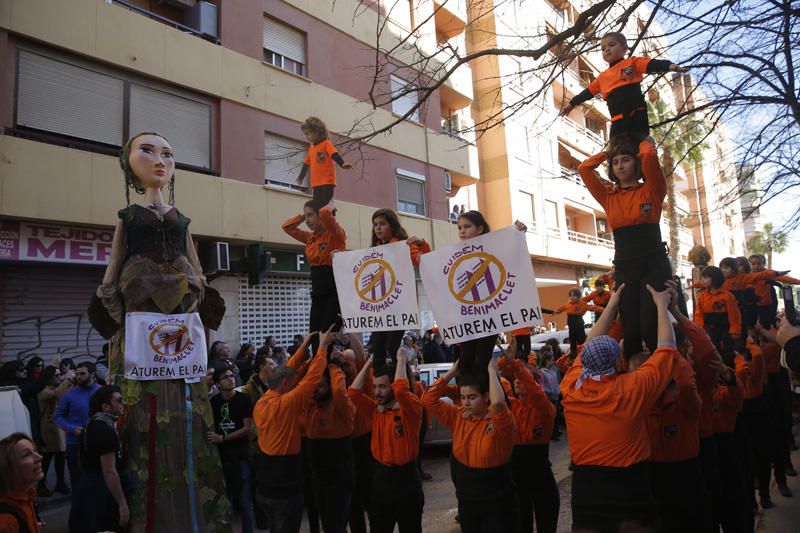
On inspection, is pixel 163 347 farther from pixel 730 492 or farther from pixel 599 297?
pixel 599 297

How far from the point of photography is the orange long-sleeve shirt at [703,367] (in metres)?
3.88

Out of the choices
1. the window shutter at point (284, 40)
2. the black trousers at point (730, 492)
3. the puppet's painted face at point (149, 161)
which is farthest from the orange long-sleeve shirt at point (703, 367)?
the window shutter at point (284, 40)

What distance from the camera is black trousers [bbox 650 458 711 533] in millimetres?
3744

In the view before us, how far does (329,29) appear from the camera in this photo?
15945mm

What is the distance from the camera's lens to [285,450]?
4.71m

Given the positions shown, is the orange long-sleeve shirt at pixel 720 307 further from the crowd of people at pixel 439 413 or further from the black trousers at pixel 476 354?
the black trousers at pixel 476 354

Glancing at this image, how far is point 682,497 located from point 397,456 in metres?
1.97

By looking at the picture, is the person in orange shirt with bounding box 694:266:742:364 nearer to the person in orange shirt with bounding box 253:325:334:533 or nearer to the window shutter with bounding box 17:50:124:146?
the person in orange shirt with bounding box 253:325:334:533

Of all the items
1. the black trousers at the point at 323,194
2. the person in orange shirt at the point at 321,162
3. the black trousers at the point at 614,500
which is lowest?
the black trousers at the point at 614,500

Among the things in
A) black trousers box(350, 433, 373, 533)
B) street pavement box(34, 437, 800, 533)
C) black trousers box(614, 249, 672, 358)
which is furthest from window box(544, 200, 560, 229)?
black trousers box(614, 249, 672, 358)

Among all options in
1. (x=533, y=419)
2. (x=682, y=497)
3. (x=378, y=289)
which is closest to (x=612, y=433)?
(x=682, y=497)

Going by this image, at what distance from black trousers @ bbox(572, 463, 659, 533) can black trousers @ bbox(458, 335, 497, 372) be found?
1164 mm

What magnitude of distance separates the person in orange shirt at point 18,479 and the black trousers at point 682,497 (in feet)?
12.1

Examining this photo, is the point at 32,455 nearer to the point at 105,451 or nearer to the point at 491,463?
the point at 105,451
